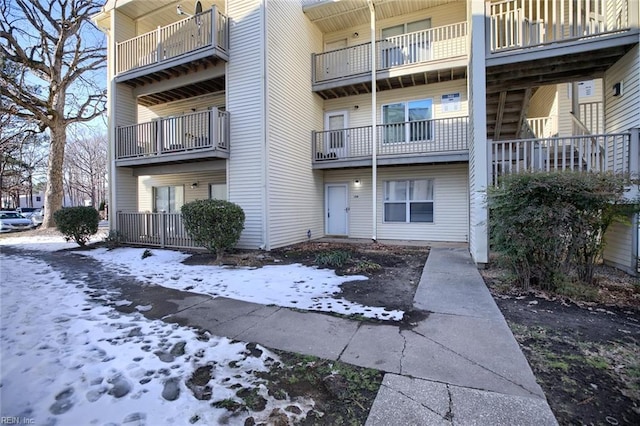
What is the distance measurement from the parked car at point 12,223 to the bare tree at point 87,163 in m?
18.5

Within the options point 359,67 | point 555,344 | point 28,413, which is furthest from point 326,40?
point 28,413

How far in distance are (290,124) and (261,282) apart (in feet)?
21.3

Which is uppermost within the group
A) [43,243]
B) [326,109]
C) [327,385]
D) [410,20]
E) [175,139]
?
[410,20]

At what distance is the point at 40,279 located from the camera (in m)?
6.26

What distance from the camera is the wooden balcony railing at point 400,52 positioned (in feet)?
35.0

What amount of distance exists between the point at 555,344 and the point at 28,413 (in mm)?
4582

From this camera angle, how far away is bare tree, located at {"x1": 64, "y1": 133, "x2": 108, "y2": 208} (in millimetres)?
37969

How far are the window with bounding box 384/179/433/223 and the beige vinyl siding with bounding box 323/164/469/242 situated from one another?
0.54 feet

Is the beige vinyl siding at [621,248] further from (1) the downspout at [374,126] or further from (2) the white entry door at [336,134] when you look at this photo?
(2) the white entry door at [336,134]

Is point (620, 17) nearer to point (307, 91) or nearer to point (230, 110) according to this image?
point (307, 91)

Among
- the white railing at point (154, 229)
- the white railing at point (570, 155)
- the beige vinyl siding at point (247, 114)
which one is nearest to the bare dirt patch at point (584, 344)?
the white railing at point (570, 155)

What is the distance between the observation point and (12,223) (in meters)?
18.3

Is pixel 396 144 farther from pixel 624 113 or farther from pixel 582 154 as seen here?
pixel 624 113

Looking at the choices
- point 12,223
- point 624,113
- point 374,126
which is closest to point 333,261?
point 374,126
